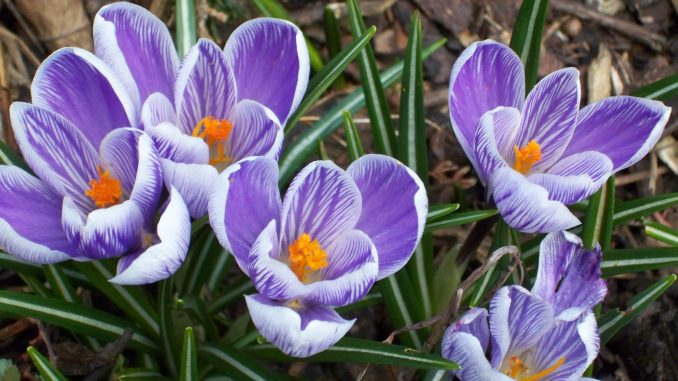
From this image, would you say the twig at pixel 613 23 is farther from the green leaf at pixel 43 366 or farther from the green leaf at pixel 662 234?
the green leaf at pixel 43 366

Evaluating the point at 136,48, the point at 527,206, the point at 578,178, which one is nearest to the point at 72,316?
the point at 136,48

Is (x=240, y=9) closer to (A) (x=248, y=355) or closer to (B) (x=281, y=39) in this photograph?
(B) (x=281, y=39)

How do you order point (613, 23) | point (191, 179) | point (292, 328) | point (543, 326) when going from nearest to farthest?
point (292, 328) < point (191, 179) < point (543, 326) < point (613, 23)

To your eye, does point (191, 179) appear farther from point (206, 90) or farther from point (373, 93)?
point (373, 93)

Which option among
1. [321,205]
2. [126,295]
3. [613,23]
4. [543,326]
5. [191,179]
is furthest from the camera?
[613,23]

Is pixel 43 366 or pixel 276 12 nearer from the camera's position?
pixel 43 366

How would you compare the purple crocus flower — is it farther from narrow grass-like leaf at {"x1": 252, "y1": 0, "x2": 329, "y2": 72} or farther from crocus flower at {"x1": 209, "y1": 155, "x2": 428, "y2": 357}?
narrow grass-like leaf at {"x1": 252, "y1": 0, "x2": 329, "y2": 72}

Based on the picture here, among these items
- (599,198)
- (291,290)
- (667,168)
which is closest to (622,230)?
(667,168)

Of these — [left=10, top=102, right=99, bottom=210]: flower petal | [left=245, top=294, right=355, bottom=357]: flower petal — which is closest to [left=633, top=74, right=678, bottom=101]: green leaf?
[left=245, top=294, right=355, bottom=357]: flower petal
